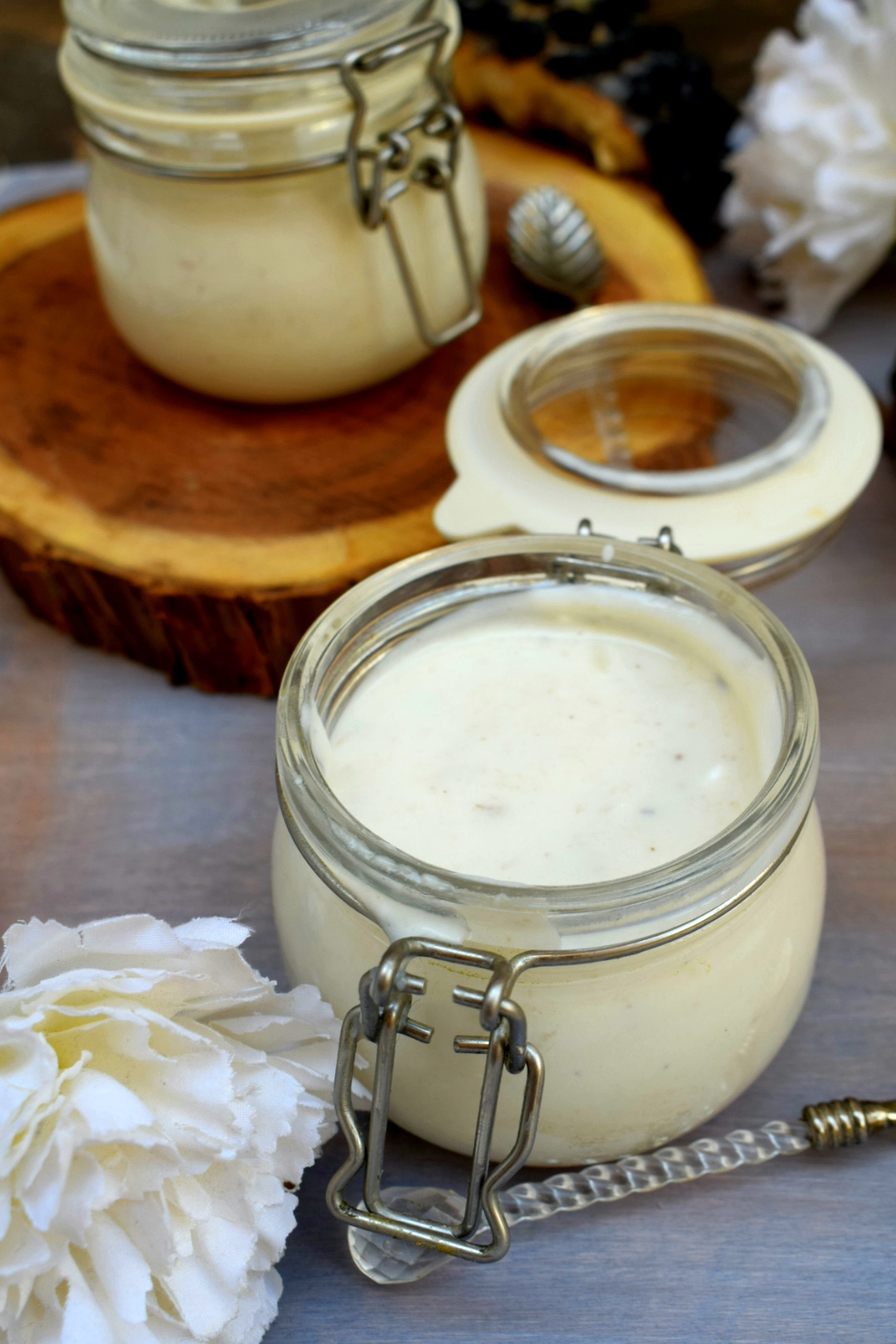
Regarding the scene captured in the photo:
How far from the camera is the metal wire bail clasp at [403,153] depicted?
70 cm

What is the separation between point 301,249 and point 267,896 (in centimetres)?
38

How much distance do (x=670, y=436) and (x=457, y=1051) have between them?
1.59ft

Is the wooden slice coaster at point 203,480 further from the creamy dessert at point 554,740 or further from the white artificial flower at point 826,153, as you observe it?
the creamy dessert at point 554,740

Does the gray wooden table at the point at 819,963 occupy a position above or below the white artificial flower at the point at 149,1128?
below

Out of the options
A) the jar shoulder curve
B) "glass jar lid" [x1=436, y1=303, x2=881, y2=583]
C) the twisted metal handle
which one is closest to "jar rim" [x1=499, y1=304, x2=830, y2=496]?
"glass jar lid" [x1=436, y1=303, x2=881, y2=583]

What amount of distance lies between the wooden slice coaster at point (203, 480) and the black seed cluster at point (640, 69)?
0.31ft

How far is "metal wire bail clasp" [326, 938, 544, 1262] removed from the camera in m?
0.40

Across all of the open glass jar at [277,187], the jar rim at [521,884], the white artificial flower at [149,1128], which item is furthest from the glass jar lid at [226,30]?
the white artificial flower at [149,1128]

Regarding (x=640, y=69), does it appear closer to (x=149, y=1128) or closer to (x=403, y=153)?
(x=403, y=153)

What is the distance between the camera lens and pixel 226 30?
2.31 ft

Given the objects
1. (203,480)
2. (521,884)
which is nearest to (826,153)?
(203,480)

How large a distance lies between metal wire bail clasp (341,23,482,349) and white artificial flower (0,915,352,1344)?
1.50 ft

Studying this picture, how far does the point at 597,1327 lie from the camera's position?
0.48 meters

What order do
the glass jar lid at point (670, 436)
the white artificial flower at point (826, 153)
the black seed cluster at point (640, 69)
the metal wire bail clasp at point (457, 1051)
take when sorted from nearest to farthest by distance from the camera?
1. the metal wire bail clasp at point (457, 1051)
2. the glass jar lid at point (670, 436)
3. the white artificial flower at point (826, 153)
4. the black seed cluster at point (640, 69)
